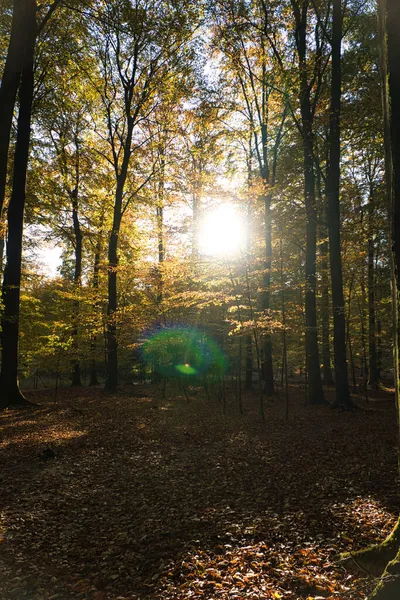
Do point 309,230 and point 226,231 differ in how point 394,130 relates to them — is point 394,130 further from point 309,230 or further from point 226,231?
point 309,230

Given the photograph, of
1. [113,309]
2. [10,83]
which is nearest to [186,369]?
[113,309]

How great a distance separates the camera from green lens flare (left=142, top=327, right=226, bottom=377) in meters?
13.4

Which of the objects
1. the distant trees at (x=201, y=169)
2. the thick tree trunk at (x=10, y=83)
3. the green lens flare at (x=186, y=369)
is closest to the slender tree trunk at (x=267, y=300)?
the distant trees at (x=201, y=169)

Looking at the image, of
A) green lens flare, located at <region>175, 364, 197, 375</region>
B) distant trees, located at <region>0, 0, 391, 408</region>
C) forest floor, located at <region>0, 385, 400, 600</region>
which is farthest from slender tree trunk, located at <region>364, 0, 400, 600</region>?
green lens flare, located at <region>175, 364, 197, 375</region>

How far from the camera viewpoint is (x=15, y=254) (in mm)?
11312

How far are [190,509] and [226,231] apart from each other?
8.82 m

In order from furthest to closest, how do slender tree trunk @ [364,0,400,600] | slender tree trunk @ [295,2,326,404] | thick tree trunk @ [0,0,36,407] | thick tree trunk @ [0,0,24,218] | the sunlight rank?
1. slender tree trunk @ [295,2,326,404]
2. the sunlight
3. thick tree trunk @ [0,0,36,407]
4. thick tree trunk @ [0,0,24,218]
5. slender tree trunk @ [364,0,400,600]

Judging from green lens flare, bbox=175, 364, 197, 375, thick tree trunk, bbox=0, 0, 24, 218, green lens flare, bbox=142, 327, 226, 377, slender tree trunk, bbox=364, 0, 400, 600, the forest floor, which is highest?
thick tree trunk, bbox=0, 0, 24, 218

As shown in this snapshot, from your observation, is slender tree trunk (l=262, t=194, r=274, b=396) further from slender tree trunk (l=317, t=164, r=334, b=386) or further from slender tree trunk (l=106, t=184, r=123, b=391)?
slender tree trunk (l=106, t=184, r=123, b=391)

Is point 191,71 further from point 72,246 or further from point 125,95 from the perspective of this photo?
point 72,246

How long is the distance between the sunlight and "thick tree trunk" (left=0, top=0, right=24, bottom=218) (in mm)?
6515

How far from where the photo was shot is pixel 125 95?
1603 centimetres

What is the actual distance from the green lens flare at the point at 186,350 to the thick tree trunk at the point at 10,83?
741 cm

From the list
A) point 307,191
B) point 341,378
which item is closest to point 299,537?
point 341,378
